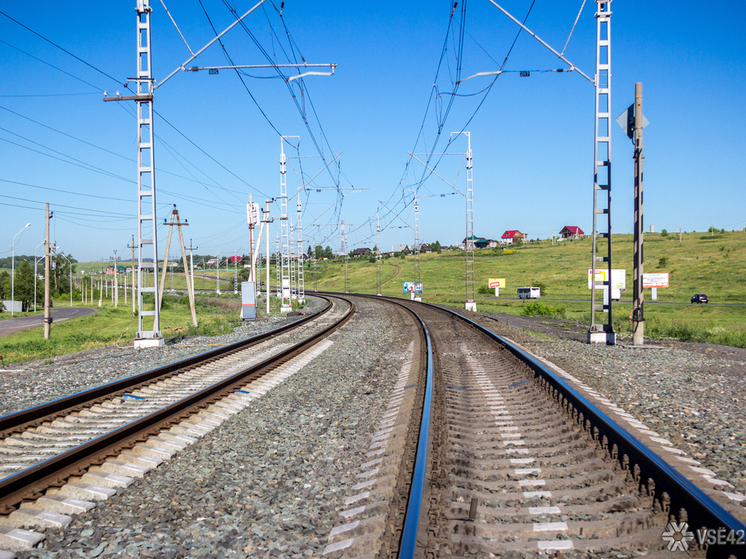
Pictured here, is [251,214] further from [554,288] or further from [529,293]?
[554,288]

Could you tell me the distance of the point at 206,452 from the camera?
5.80 meters

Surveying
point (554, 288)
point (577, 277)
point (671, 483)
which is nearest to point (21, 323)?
point (671, 483)

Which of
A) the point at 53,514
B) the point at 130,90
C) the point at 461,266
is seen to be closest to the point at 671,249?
the point at 461,266

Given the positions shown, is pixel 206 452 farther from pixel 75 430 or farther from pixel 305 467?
pixel 75 430

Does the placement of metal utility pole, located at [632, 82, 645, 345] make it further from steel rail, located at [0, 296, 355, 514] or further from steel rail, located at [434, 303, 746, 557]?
steel rail, located at [0, 296, 355, 514]

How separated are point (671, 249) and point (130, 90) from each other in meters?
128

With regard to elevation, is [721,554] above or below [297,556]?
above

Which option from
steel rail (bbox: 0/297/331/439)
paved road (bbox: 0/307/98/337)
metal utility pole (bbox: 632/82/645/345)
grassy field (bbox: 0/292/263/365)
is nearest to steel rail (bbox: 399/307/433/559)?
steel rail (bbox: 0/297/331/439)

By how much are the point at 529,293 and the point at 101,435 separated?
7252 cm

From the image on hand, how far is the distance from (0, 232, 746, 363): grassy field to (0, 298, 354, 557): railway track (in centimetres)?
1292

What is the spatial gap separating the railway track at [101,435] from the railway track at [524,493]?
2211mm

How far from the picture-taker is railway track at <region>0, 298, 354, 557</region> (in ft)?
Answer: 13.9

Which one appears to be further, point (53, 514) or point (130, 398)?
point (130, 398)

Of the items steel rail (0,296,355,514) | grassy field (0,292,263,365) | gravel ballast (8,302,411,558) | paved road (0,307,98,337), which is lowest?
paved road (0,307,98,337)
